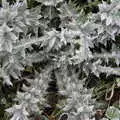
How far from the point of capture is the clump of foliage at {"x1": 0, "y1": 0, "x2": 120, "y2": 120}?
211 cm

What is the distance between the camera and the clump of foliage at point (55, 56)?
2.11 metres

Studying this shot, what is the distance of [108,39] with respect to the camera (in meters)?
2.29

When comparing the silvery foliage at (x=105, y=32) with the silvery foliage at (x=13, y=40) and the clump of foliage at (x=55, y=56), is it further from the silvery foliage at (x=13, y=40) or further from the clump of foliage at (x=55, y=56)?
the silvery foliage at (x=13, y=40)

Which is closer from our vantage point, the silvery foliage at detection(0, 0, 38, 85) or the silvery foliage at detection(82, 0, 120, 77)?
the silvery foliage at detection(0, 0, 38, 85)

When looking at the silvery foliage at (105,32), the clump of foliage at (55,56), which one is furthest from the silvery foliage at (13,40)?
the silvery foliage at (105,32)

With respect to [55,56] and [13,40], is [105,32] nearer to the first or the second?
[55,56]

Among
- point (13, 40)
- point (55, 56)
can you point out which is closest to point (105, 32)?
point (55, 56)

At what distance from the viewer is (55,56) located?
226 cm

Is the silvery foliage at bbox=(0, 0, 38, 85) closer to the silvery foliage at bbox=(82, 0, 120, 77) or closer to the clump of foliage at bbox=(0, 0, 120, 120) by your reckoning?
the clump of foliage at bbox=(0, 0, 120, 120)

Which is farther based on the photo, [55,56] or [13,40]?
[55,56]

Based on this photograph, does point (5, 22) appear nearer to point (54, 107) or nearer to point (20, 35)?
point (20, 35)

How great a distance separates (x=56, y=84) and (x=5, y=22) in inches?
21.5

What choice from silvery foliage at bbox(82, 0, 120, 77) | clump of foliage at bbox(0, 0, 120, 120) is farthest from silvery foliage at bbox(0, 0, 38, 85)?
silvery foliage at bbox(82, 0, 120, 77)

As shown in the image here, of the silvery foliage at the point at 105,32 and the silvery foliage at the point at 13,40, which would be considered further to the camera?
the silvery foliage at the point at 105,32
